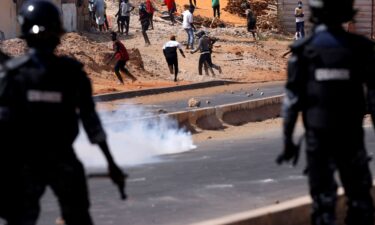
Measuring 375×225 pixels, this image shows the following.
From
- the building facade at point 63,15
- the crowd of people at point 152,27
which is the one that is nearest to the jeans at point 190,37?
the crowd of people at point 152,27

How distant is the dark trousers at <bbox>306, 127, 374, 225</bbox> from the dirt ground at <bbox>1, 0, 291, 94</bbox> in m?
24.8

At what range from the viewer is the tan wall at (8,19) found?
37.2 meters

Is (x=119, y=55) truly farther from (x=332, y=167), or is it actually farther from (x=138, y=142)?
(x=332, y=167)

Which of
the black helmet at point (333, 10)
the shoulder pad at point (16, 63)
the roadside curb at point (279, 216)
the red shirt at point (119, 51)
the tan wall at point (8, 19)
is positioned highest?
the black helmet at point (333, 10)

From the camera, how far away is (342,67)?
23.5 ft

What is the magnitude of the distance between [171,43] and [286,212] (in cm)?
2613

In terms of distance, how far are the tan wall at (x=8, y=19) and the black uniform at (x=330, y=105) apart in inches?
1206

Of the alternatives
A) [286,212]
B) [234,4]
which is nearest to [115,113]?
[286,212]

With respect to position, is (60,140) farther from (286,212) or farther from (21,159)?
(286,212)

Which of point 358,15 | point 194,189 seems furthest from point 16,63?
point 358,15

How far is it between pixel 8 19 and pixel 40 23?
31.6 meters

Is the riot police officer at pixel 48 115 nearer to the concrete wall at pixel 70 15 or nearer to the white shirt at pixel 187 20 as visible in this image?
the concrete wall at pixel 70 15

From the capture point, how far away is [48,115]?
21.7 ft

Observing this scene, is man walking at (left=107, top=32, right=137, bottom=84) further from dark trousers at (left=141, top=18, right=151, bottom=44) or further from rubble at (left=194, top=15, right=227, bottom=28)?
rubble at (left=194, top=15, right=227, bottom=28)
